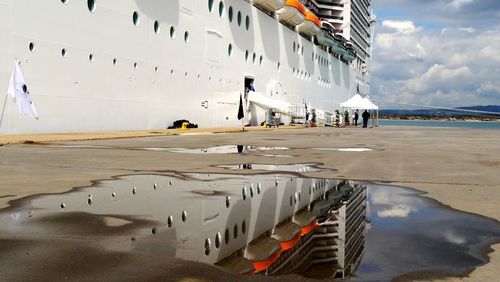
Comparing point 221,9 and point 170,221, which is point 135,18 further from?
point 170,221

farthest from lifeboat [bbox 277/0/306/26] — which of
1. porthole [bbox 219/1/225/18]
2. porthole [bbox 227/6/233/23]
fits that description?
porthole [bbox 219/1/225/18]

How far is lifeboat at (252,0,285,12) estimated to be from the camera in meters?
43.7

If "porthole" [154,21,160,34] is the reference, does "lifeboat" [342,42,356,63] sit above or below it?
above

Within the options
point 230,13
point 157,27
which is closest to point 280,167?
point 157,27

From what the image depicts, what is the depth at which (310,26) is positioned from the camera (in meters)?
57.2

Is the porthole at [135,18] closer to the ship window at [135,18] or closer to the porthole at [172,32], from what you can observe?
the ship window at [135,18]

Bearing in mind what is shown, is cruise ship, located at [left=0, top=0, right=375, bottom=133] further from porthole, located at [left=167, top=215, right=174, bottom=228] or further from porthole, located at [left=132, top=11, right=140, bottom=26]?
porthole, located at [left=167, top=215, right=174, bottom=228]

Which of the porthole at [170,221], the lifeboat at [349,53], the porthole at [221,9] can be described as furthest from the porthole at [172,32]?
the lifeboat at [349,53]

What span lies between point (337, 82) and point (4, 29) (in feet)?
210

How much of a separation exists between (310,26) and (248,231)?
54.7 metres

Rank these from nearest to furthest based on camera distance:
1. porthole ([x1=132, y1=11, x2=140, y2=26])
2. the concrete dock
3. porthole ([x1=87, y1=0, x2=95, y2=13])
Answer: the concrete dock, porthole ([x1=87, y1=0, x2=95, y2=13]), porthole ([x1=132, y1=11, x2=140, y2=26])

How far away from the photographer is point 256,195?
6.64 meters

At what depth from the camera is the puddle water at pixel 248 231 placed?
357 centimetres

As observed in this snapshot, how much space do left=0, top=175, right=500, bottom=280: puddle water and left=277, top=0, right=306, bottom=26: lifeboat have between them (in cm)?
4384
